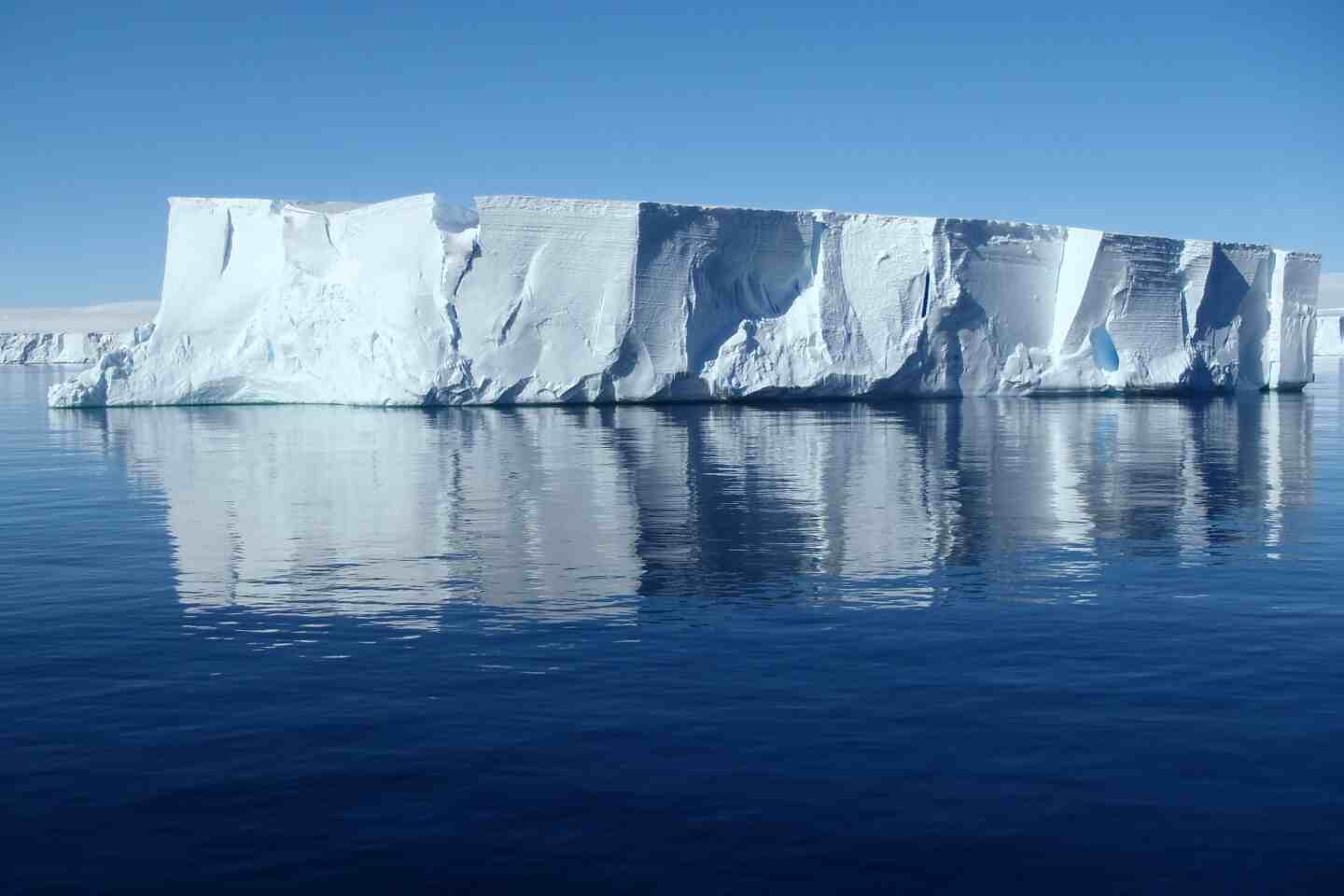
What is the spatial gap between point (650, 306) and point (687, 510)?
42.5 ft

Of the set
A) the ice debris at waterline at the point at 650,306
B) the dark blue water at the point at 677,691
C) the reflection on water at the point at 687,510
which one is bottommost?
the dark blue water at the point at 677,691

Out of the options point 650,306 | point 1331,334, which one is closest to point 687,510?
point 650,306

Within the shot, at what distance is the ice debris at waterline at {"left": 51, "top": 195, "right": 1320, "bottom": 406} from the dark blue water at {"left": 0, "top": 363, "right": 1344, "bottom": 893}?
11.7 meters

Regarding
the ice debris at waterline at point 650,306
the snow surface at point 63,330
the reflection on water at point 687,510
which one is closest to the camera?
the reflection on water at point 687,510

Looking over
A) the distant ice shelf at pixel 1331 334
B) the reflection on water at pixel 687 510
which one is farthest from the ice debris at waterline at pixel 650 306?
the distant ice shelf at pixel 1331 334

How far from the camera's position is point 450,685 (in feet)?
15.0

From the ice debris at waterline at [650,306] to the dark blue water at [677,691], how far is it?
461 inches

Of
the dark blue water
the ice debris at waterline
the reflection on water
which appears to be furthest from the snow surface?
the dark blue water

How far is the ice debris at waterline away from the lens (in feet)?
70.2

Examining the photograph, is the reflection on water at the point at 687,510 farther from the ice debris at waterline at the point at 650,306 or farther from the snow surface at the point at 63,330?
the snow surface at the point at 63,330

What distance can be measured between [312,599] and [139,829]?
2821 mm

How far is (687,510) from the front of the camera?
9.12m

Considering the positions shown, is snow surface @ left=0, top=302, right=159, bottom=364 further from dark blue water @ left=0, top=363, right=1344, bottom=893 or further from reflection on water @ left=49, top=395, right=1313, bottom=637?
dark blue water @ left=0, top=363, right=1344, bottom=893

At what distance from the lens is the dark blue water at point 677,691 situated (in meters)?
3.18
